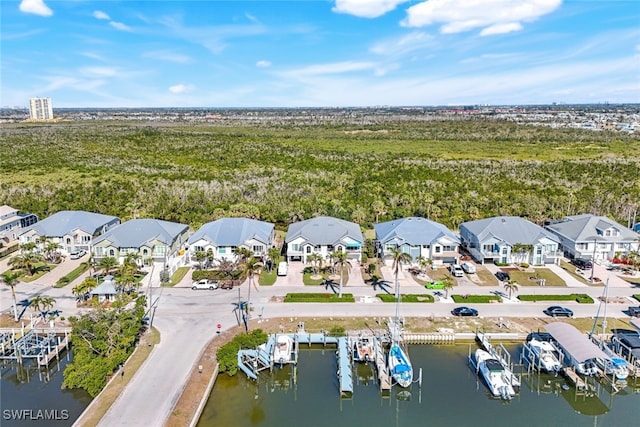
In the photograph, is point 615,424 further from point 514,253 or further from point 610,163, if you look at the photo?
point 610,163

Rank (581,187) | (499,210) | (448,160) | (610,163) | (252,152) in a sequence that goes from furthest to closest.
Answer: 1. (252,152)
2. (448,160)
3. (610,163)
4. (581,187)
5. (499,210)

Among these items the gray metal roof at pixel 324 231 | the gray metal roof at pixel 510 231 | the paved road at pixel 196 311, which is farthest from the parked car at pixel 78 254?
the gray metal roof at pixel 510 231

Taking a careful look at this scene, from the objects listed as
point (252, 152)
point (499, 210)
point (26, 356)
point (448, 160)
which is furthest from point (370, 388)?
point (252, 152)

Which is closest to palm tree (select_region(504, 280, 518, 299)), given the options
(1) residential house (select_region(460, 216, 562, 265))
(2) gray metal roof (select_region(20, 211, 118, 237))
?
(1) residential house (select_region(460, 216, 562, 265))

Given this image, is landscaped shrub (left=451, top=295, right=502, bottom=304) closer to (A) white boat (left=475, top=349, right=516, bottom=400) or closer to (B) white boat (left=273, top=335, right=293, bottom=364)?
(A) white boat (left=475, top=349, right=516, bottom=400)

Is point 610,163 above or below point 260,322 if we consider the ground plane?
above

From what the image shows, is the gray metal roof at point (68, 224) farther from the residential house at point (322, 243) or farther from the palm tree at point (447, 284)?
the palm tree at point (447, 284)

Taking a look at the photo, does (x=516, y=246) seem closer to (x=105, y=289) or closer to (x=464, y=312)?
(x=464, y=312)
